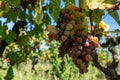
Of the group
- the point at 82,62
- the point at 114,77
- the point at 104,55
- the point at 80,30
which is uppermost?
the point at 80,30

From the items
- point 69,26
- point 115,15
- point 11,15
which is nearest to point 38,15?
point 69,26

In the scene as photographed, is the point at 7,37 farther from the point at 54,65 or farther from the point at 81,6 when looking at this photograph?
the point at 54,65

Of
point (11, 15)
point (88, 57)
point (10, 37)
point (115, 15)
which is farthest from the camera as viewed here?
point (10, 37)

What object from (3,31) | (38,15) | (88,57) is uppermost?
(38,15)

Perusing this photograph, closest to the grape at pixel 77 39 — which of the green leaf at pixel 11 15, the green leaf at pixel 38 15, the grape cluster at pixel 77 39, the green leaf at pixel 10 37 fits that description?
the grape cluster at pixel 77 39

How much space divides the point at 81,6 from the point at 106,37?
1.15ft

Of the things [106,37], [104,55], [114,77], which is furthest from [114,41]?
[104,55]

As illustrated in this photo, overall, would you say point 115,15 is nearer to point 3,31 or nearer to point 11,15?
point 11,15

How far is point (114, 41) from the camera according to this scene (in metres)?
2.36

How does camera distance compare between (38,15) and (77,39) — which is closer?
(77,39)

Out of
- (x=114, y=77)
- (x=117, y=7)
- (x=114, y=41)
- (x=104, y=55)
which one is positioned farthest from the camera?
(x=104, y=55)

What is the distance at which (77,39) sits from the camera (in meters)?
1.97

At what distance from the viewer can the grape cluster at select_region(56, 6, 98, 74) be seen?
195cm

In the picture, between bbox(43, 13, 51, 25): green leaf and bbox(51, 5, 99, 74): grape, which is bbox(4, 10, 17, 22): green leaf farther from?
bbox(51, 5, 99, 74): grape
